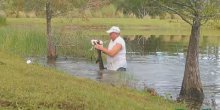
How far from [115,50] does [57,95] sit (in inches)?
269

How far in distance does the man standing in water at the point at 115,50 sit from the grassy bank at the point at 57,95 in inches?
154

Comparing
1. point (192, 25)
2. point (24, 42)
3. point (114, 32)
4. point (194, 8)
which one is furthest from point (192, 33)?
point (24, 42)

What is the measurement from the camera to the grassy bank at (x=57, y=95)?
31.4 feet

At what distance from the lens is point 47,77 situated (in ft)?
42.3

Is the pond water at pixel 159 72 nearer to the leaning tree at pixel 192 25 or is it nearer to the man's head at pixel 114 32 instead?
the leaning tree at pixel 192 25

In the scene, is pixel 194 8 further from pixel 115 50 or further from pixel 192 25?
pixel 115 50

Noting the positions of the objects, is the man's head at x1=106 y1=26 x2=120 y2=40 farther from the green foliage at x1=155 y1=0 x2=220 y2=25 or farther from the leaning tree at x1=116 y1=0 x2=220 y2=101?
the green foliage at x1=155 y1=0 x2=220 y2=25

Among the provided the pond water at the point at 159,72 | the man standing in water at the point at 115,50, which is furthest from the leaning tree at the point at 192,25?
the man standing in water at the point at 115,50

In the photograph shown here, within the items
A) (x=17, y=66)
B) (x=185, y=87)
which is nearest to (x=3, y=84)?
(x=17, y=66)

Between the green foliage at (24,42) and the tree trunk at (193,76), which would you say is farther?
the green foliage at (24,42)

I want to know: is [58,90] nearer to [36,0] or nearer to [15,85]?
[15,85]

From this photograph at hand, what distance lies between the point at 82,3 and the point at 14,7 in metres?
3.45

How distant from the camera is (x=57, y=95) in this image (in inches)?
404

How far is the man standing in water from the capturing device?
16953mm
